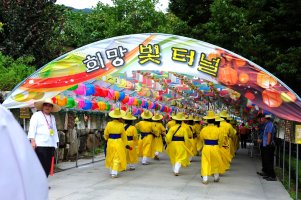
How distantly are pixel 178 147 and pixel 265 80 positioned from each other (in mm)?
3626

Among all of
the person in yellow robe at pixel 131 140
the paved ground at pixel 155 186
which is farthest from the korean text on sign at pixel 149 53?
the person in yellow robe at pixel 131 140

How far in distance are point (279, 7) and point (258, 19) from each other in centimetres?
168

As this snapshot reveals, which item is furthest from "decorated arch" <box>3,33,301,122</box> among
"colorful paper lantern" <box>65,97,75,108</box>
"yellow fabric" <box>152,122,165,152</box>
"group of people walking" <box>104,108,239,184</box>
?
"yellow fabric" <box>152,122,165,152</box>

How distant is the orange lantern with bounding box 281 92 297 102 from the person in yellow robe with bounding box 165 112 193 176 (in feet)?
12.1

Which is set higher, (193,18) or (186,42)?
(193,18)

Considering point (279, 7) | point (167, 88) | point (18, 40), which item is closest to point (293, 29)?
point (279, 7)

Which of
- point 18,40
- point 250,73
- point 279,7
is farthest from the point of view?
point 18,40

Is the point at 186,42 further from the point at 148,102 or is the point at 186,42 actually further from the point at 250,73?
the point at 148,102

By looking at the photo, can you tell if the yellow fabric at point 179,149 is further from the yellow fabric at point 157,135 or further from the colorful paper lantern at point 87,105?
the yellow fabric at point 157,135

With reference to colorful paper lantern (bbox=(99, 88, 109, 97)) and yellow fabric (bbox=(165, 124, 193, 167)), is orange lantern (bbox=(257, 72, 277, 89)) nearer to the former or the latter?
yellow fabric (bbox=(165, 124, 193, 167))

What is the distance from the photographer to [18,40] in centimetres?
1934

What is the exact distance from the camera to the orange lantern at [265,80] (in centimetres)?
1007

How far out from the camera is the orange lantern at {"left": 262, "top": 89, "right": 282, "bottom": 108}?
998 cm

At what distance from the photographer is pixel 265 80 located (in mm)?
10109
